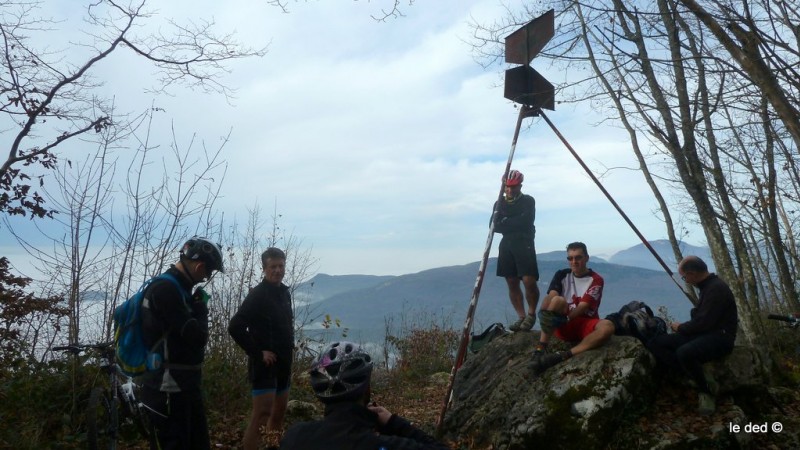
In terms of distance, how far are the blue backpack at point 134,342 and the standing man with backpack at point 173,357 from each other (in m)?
0.01

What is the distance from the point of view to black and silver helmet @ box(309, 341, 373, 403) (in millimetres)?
2553

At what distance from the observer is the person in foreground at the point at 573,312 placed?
220 inches

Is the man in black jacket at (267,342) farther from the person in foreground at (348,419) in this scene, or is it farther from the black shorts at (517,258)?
the black shorts at (517,258)

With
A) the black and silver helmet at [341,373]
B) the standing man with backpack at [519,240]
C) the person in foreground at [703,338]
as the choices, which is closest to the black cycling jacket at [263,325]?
the black and silver helmet at [341,373]

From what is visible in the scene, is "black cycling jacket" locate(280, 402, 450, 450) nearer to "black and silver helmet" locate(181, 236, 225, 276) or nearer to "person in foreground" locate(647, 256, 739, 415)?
"black and silver helmet" locate(181, 236, 225, 276)

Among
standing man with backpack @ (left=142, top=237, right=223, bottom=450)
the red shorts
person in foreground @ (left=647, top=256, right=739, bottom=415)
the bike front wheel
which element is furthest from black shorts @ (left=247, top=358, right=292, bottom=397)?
person in foreground @ (left=647, top=256, right=739, bottom=415)

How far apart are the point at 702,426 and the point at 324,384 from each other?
12.9ft

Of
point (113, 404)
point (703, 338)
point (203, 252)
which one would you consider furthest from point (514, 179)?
point (113, 404)

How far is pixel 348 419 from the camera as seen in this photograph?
8.17ft

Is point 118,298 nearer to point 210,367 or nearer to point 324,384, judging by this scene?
point 210,367

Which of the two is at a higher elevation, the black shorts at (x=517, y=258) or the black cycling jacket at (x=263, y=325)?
the black shorts at (x=517, y=258)

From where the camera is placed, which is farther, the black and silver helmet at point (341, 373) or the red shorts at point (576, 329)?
the red shorts at point (576, 329)

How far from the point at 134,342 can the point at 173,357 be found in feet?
0.88

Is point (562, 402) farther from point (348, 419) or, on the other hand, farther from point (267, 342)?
point (348, 419)
